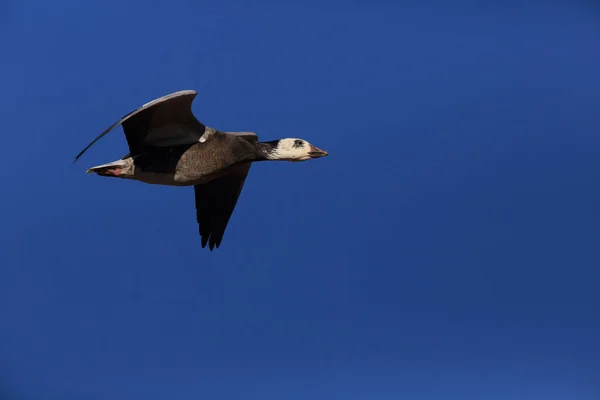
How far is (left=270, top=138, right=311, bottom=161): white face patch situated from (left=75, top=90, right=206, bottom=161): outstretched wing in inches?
22.7

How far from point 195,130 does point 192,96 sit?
37 centimetres

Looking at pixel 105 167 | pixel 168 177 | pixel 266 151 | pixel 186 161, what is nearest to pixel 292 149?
pixel 266 151

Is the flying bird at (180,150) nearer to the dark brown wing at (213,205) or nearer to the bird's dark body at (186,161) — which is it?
the bird's dark body at (186,161)

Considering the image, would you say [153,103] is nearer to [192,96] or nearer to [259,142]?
[192,96]

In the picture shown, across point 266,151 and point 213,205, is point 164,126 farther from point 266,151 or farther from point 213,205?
point 213,205

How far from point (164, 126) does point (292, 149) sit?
921 mm

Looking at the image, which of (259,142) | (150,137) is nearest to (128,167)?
(150,137)

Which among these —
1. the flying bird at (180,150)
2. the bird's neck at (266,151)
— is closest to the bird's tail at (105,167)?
the flying bird at (180,150)

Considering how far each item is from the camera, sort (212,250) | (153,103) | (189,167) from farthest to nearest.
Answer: (212,250)
(189,167)
(153,103)

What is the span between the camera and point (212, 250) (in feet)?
26.4

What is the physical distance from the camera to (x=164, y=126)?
7.20 metres

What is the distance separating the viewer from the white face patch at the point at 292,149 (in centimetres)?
744

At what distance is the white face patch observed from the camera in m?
7.44

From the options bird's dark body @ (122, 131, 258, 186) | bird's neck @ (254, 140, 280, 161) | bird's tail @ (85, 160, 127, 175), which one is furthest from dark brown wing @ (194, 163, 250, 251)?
bird's tail @ (85, 160, 127, 175)
